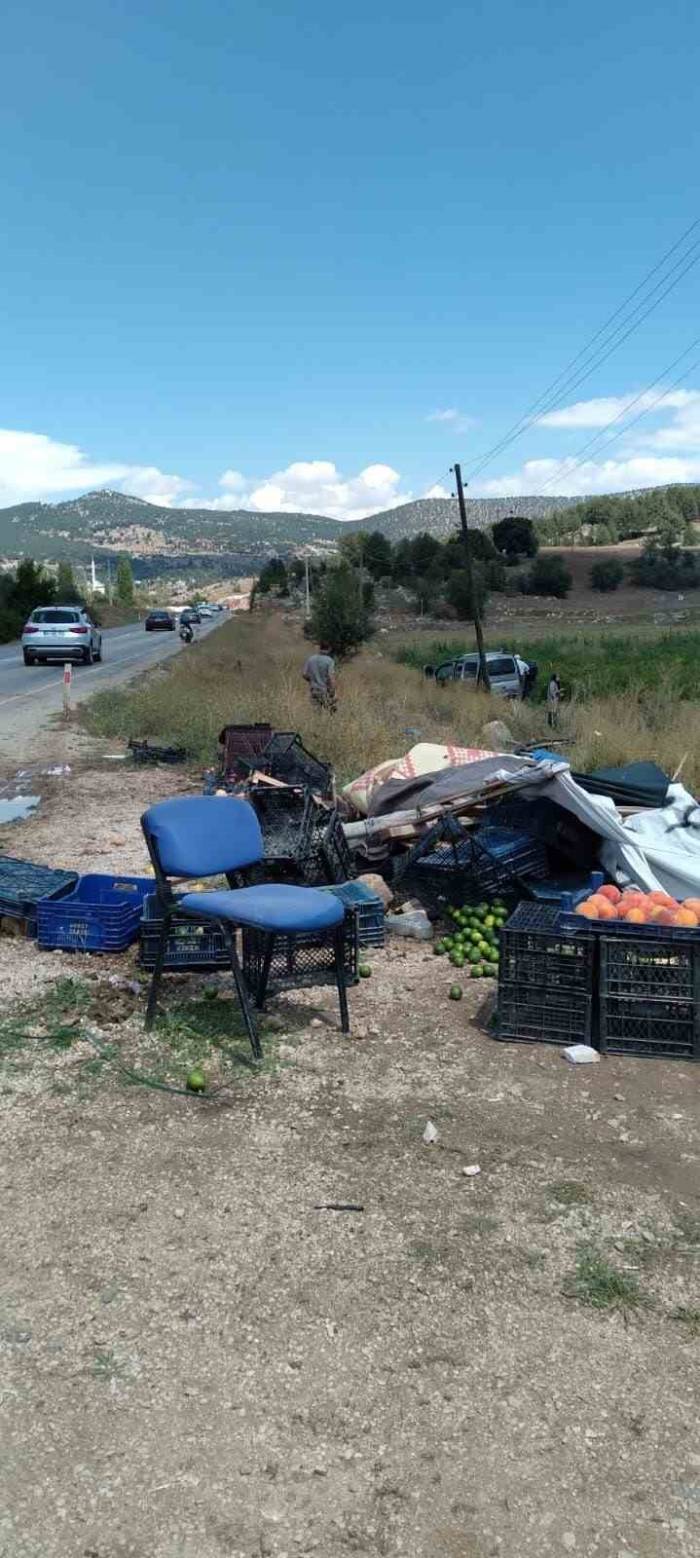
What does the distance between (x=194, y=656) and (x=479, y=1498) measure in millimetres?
27780

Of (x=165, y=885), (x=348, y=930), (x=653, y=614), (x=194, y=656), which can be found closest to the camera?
(x=165, y=885)

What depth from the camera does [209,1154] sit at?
155 inches

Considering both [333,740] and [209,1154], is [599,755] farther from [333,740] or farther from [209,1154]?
[209,1154]

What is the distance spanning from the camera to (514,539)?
10806 centimetres

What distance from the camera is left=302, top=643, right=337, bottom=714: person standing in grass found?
1397cm

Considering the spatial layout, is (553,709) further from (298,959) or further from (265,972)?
(265,972)

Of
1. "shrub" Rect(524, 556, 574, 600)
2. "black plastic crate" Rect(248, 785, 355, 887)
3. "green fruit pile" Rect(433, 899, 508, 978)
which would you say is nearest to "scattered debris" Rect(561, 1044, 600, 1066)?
"green fruit pile" Rect(433, 899, 508, 978)

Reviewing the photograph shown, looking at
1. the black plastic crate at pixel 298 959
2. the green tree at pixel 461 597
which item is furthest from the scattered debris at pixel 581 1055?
Answer: the green tree at pixel 461 597

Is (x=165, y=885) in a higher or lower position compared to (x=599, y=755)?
higher

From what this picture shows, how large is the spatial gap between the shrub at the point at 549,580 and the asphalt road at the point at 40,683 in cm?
5548

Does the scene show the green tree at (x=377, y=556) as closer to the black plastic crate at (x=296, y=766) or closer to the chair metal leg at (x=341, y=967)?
the black plastic crate at (x=296, y=766)

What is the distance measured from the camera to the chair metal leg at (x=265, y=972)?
Result: 516 centimetres

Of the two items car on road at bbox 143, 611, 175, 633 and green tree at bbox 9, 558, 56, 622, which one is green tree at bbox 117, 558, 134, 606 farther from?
green tree at bbox 9, 558, 56, 622

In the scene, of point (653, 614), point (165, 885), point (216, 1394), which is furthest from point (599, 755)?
point (653, 614)
